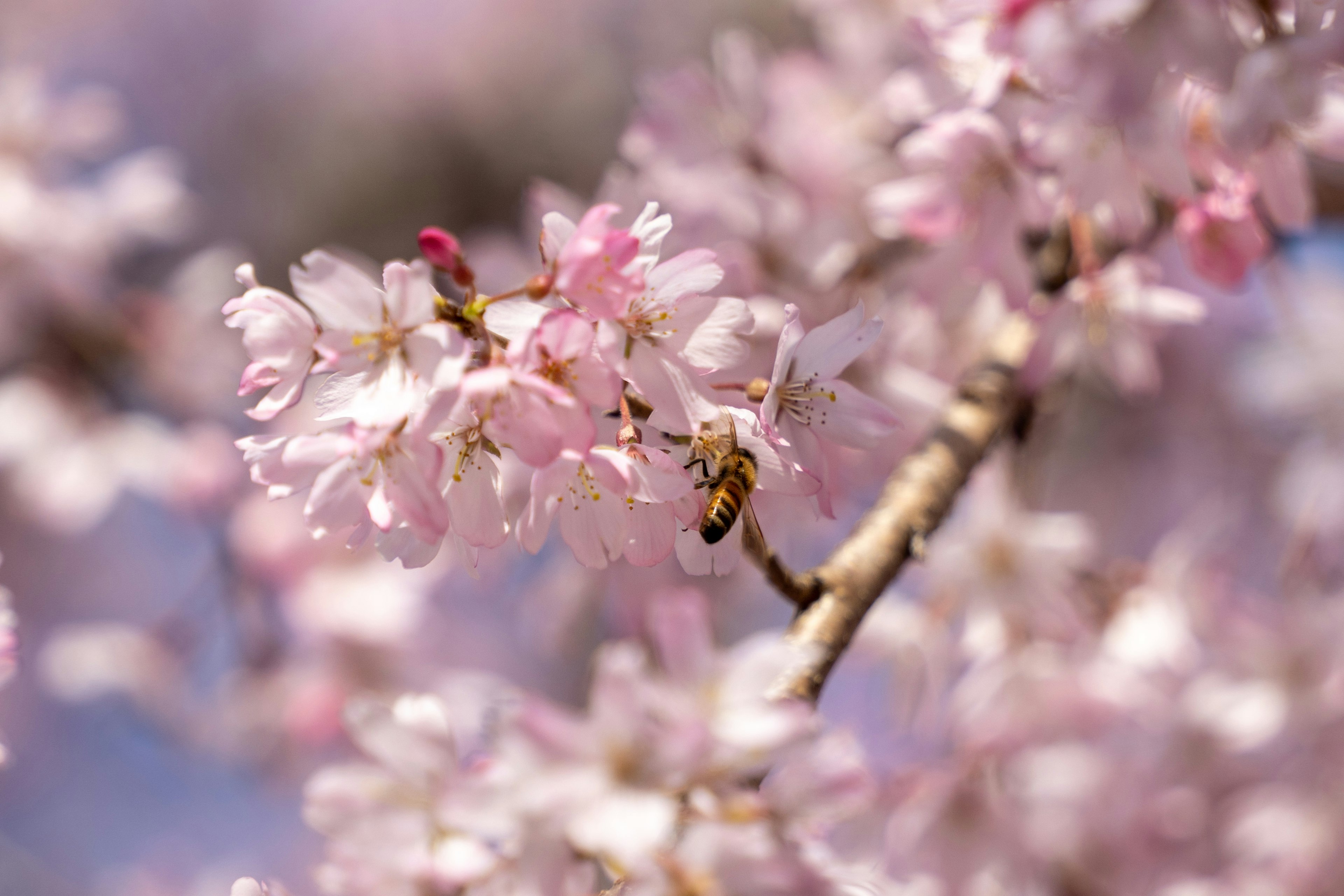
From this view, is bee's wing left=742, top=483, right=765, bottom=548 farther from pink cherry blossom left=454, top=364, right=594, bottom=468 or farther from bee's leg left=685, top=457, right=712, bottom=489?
pink cherry blossom left=454, top=364, right=594, bottom=468

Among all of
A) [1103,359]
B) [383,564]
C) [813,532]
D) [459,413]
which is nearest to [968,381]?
[1103,359]

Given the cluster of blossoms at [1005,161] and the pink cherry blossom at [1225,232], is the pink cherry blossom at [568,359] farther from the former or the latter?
the pink cherry blossom at [1225,232]

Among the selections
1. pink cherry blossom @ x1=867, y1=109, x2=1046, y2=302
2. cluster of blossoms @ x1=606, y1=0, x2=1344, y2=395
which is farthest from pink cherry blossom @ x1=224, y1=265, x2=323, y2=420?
pink cherry blossom @ x1=867, y1=109, x2=1046, y2=302

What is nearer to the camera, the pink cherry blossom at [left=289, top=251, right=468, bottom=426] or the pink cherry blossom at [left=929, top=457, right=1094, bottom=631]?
the pink cherry blossom at [left=289, top=251, right=468, bottom=426]

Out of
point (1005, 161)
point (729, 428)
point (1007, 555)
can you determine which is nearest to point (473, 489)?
point (729, 428)

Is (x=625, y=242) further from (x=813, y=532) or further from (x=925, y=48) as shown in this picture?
(x=813, y=532)
